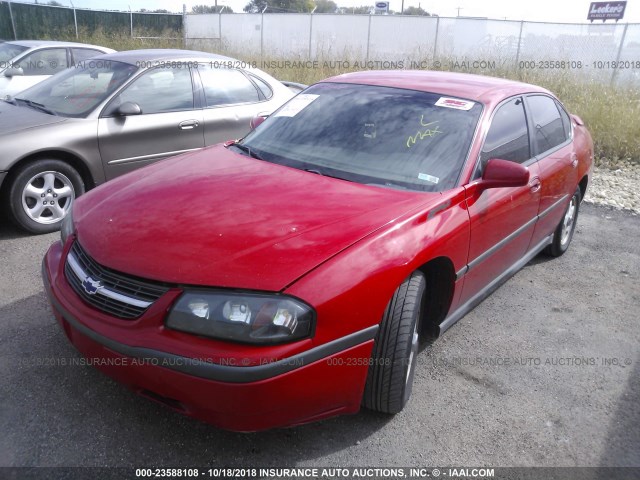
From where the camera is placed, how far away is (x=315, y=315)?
6.69ft

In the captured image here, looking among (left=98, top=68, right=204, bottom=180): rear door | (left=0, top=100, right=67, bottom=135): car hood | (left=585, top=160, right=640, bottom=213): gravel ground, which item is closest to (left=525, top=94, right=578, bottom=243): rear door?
(left=585, top=160, right=640, bottom=213): gravel ground

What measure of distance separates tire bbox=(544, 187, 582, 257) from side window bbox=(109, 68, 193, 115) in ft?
12.2

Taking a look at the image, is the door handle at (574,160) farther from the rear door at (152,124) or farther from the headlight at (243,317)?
the rear door at (152,124)

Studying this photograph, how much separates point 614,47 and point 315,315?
683 inches

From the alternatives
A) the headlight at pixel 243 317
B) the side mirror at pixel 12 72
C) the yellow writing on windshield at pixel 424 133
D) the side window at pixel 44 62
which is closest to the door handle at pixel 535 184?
the yellow writing on windshield at pixel 424 133

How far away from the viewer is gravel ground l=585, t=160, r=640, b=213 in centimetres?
667

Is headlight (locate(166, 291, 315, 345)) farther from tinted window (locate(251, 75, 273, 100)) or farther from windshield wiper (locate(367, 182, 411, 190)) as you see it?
tinted window (locate(251, 75, 273, 100))

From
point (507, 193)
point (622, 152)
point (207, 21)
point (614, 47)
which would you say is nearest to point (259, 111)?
point (507, 193)

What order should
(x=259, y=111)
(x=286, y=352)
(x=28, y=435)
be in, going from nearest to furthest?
(x=286, y=352)
(x=28, y=435)
(x=259, y=111)

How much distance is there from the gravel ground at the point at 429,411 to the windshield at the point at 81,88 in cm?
193

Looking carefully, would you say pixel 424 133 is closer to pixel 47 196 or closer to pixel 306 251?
pixel 306 251

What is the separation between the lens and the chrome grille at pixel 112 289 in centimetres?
213

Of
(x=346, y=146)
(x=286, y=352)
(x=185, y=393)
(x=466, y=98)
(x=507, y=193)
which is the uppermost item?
(x=466, y=98)

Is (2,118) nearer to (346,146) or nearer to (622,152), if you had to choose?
(346,146)
